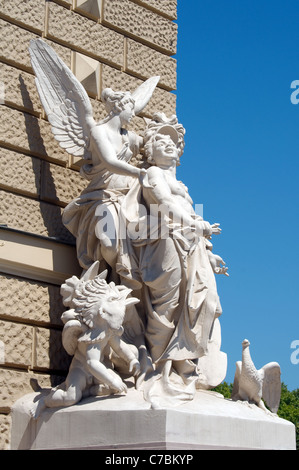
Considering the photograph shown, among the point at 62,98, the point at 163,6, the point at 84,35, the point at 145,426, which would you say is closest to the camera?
the point at 145,426

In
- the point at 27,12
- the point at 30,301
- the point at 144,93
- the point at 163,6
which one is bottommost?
the point at 30,301

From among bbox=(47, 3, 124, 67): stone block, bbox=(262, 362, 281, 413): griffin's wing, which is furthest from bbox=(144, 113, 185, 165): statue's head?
bbox=(262, 362, 281, 413): griffin's wing

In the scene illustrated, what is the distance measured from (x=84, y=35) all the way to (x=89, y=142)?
4.63ft

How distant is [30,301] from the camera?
6.96 meters

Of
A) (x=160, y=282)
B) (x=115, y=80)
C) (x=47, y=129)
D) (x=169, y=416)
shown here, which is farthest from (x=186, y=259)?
(x=115, y=80)

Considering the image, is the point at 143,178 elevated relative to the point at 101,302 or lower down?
elevated

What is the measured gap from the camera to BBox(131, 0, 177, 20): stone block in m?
8.76

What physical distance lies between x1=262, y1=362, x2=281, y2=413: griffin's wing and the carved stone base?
54 cm

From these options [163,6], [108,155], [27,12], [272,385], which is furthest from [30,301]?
[163,6]

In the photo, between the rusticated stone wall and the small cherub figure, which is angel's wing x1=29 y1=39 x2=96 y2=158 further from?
the small cherub figure

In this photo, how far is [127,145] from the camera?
7258 mm

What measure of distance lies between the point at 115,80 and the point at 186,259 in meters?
2.46

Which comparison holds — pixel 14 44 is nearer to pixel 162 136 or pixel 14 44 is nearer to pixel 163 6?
pixel 162 136

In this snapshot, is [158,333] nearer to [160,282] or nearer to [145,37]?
[160,282]
